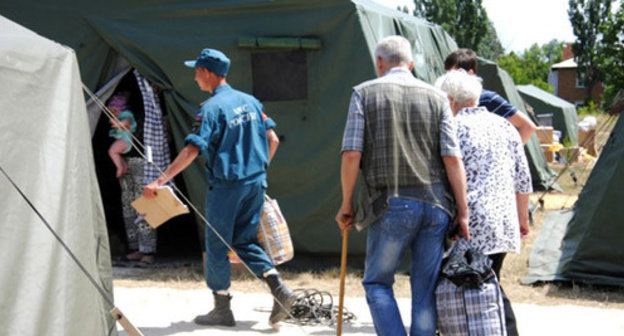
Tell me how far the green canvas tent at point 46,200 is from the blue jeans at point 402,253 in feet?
4.08

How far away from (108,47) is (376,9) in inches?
95.5

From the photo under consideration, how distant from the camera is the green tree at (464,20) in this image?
141 ft

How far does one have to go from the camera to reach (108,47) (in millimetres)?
7586

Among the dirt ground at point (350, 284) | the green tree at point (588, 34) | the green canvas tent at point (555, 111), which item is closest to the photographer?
the dirt ground at point (350, 284)

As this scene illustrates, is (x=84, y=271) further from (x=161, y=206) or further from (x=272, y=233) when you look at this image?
(x=272, y=233)

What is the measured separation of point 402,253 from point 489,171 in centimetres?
61

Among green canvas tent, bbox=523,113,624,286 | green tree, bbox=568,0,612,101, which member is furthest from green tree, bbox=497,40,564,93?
green canvas tent, bbox=523,113,624,286

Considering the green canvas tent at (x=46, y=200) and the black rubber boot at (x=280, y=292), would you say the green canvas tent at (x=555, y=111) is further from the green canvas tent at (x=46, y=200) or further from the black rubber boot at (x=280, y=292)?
the green canvas tent at (x=46, y=200)

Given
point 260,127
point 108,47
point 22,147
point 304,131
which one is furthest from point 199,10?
point 22,147

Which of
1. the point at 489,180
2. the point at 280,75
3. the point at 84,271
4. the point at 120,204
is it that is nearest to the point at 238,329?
the point at 489,180

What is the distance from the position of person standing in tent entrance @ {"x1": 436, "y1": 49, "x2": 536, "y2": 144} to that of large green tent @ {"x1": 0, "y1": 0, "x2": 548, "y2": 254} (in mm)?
1995

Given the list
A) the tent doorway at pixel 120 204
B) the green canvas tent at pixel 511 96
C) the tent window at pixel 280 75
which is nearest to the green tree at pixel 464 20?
the green canvas tent at pixel 511 96

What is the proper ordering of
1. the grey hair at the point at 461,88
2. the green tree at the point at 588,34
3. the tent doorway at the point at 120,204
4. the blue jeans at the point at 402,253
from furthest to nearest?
the green tree at the point at 588,34, the tent doorway at the point at 120,204, the grey hair at the point at 461,88, the blue jeans at the point at 402,253

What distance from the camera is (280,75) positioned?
7383 mm
